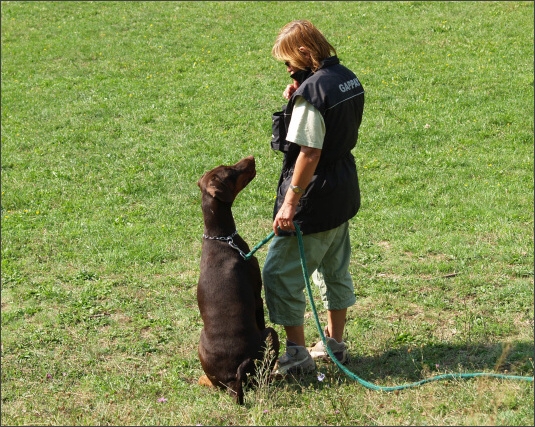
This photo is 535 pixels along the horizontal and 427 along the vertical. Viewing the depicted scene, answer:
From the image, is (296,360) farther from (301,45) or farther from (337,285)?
(301,45)

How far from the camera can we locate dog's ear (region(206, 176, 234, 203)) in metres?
4.91

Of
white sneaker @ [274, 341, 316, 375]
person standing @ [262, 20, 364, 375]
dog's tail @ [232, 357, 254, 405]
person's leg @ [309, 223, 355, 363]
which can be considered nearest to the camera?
person standing @ [262, 20, 364, 375]

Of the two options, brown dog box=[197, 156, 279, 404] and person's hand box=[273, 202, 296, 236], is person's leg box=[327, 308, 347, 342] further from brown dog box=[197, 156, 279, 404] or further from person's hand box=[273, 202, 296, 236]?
person's hand box=[273, 202, 296, 236]

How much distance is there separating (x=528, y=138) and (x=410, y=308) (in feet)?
16.0

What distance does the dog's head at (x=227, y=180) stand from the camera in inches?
194

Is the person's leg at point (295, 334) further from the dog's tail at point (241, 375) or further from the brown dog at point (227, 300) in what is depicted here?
the dog's tail at point (241, 375)

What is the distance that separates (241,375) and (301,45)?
2.08 metres

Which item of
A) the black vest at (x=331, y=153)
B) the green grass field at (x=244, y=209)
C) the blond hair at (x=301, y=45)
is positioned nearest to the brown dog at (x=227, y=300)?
the green grass field at (x=244, y=209)

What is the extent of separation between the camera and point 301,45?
4.58 meters

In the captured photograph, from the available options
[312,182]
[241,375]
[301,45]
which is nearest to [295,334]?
[241,375]

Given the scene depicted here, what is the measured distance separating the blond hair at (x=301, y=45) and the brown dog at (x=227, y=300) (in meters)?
0.91

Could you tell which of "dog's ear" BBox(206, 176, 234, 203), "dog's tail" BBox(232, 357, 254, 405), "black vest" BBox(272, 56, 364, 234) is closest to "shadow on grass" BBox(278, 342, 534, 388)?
"dog's tail" BBox(232, 357, 254, 405)

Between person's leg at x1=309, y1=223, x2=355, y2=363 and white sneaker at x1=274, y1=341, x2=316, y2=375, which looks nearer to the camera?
white sneaker at x1=274, y1=341, x2=316, y2=375

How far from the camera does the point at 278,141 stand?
479cm
